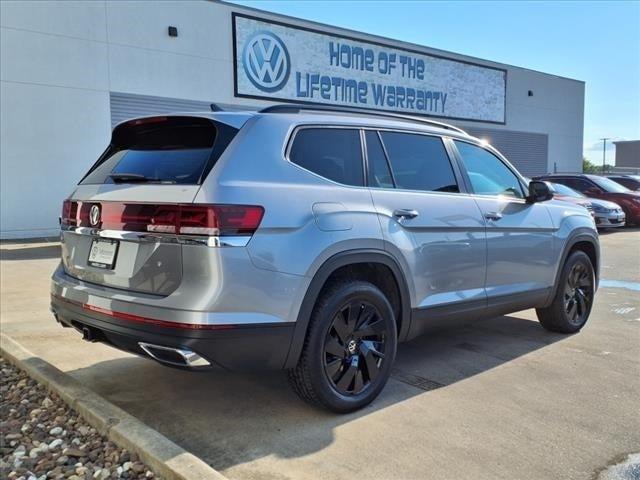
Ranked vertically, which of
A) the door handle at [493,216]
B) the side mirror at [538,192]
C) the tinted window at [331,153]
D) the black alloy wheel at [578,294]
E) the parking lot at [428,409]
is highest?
the tinted window at [331,153]

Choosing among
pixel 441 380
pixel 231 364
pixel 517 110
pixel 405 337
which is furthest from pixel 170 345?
pixel 517 110

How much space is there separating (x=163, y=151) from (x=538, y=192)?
328cm

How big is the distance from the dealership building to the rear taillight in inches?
498

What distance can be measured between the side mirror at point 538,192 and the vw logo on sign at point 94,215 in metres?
3.57

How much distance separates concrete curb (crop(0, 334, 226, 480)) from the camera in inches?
111

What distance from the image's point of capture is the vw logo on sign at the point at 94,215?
3.58 meters

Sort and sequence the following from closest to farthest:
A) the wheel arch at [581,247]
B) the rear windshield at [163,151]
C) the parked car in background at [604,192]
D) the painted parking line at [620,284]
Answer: the rear windshield at [163,151] < the wheel arch at [581,247] < the painted parking line at [620,284] < the parked car in background at [604,192]

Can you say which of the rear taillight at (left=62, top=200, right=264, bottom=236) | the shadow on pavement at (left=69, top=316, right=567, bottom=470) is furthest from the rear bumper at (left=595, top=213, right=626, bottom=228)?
the rear taillight at (left=62, top=200, right=264, bottom=236)

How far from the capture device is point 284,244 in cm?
324

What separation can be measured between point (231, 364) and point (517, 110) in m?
26.9

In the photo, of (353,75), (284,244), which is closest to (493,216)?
(284,244)

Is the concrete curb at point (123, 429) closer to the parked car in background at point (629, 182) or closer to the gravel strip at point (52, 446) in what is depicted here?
the gravel strip at point (52, 446)

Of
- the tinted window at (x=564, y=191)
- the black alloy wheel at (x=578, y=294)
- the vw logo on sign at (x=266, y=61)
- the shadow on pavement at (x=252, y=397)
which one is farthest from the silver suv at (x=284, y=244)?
the vw logo on sign at (x=266, y=61)

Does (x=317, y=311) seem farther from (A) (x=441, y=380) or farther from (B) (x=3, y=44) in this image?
(B) (x=3, y=44)
